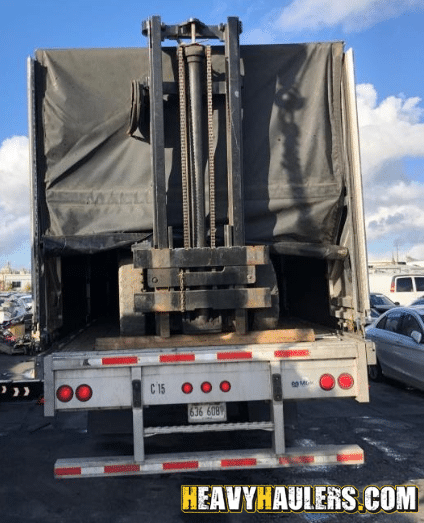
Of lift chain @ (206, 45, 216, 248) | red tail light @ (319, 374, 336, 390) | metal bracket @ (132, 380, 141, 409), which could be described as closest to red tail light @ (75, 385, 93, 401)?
metal bracket @ (132, 380, 141, 409)

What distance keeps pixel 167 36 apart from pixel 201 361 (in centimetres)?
276

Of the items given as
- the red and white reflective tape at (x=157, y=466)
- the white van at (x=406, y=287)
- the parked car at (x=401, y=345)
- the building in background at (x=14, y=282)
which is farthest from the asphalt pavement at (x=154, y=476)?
the building in background at (x=14, y=282)

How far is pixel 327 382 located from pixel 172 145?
95.5 inches

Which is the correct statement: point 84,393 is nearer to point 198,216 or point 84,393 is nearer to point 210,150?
point 198,216

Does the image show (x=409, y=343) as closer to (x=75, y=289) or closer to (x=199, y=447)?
(x=199, y=447)

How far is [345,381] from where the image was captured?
4375 mm

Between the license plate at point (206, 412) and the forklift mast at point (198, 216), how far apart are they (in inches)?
24.4

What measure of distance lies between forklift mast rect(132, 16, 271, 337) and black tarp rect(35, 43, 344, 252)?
0.68 ft

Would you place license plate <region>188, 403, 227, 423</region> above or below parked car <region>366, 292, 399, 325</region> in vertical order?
below

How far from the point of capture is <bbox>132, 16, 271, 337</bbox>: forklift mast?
14.6ft

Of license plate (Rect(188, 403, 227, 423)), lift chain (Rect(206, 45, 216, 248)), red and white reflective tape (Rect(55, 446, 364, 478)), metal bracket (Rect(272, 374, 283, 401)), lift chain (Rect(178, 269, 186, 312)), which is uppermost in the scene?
lift chain (Rect(206, 45, 216, 248))

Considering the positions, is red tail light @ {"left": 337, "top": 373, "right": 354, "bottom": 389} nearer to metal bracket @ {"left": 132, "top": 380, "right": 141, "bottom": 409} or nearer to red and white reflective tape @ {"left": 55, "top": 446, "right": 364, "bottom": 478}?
red and white reflective tape @ {"left": 55, "top": 446, "right": 364, "bottom": 478}

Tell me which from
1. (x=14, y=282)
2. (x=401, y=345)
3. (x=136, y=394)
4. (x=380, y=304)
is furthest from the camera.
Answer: (x=14, y=282)

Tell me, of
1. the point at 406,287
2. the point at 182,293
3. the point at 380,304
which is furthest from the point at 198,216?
the point at 406,287
